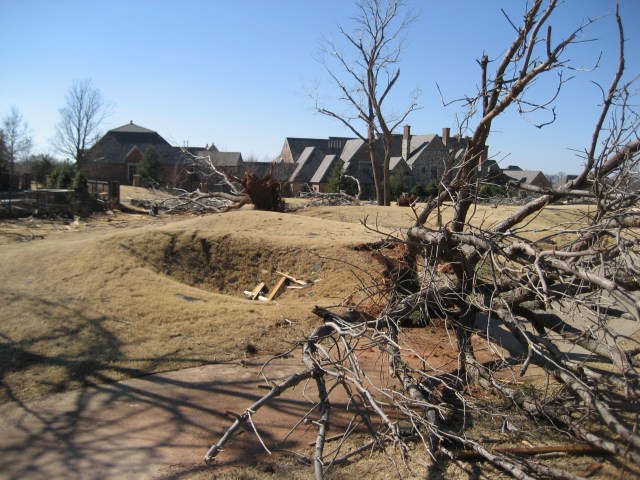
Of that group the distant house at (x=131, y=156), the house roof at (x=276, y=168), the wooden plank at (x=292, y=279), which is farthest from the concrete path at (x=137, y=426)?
the distant house at (x=131, y=156)

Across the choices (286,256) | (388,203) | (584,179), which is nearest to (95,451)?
(584,179)

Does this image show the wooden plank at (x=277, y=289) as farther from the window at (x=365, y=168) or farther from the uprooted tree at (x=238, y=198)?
the window at (x=365, y=168)

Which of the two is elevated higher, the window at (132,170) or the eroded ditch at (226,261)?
the window at (132,170)

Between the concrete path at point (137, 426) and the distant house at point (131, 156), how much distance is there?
119ft

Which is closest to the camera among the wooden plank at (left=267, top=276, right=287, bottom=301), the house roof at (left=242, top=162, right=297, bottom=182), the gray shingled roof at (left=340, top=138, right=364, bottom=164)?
the wooden plank at (left=267, top=276, right=287, bottom=301)

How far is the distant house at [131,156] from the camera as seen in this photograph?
42781mm

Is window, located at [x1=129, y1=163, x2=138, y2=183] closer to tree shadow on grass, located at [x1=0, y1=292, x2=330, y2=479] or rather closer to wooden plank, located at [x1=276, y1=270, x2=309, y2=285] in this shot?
wooden plank, located at [x1=276, y1=270, x2=309, y2=285]

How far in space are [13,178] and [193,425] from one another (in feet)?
92.3

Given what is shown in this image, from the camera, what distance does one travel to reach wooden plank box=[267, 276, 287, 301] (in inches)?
402

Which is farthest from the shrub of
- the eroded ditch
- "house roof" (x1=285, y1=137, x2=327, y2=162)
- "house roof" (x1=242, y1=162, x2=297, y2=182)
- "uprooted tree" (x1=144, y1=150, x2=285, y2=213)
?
"house roof" (x1=285, y1=137, x2=327, y2=162)

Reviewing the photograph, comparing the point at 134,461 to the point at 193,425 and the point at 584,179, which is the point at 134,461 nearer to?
the point at 193,425

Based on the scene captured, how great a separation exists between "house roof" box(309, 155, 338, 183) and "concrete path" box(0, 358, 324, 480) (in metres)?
41.7

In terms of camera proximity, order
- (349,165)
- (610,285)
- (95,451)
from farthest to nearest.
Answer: (349,165), (95,451), (610,285)

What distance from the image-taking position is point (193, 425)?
528 cm
